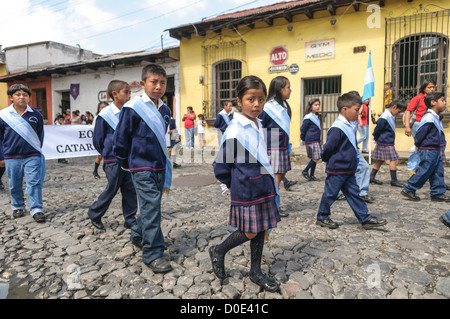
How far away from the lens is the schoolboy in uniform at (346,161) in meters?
3.67

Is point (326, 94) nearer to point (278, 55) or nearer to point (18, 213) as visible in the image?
point (278, 55)

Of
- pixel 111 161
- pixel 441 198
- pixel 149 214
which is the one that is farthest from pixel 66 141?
pixel 441 198

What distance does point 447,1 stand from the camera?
29.3ft

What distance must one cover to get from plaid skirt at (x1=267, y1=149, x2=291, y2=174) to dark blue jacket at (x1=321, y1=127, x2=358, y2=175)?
27.2 inches

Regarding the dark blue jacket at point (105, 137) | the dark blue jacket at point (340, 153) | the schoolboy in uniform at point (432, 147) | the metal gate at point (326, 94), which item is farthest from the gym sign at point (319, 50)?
the dark blue jacket at point (105, 137)

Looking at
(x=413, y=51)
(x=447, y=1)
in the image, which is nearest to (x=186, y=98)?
(x=413, y=51)

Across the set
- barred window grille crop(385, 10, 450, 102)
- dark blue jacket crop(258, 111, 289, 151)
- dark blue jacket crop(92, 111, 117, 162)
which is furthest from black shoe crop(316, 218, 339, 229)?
barred window grille crop(385, 10, 450, 102)

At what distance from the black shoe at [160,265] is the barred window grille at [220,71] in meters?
10.4

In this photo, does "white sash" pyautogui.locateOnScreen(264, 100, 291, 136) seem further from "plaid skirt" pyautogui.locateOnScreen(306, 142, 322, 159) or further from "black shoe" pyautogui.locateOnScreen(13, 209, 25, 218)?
"black shoe" pyautogui.locateOnScreen(13, 209, 25, 218)

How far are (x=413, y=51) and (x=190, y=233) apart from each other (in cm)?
935

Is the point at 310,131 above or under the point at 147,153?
above

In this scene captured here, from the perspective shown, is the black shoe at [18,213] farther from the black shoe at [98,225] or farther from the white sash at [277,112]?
the white sash at [277,112]

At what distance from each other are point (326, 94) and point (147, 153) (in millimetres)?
9481

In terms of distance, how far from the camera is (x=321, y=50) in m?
10.8
